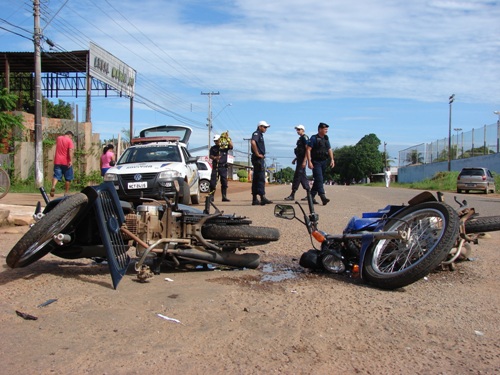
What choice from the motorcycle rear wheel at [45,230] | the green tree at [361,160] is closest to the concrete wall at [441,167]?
the green tree at [361,160]

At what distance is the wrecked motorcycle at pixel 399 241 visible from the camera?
13.1ft

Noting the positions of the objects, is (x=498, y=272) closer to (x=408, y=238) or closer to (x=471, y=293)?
(x=471, y=293)

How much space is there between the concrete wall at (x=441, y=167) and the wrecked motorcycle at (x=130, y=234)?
128ft

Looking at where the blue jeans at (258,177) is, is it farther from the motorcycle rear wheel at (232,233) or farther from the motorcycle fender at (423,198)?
the motorcycle fender at (423,198)

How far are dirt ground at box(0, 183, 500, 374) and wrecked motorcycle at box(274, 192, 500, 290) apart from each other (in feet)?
0.50

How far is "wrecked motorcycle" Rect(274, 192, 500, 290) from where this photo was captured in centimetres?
399

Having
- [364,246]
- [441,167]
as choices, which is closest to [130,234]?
[364,246]

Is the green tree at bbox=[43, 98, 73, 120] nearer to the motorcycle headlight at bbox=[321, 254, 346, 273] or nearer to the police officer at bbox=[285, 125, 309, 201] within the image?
the police officer at bbox=[285, 125, 309, 201]

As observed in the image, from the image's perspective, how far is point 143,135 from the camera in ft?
69.7

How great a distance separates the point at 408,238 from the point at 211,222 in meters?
1.82

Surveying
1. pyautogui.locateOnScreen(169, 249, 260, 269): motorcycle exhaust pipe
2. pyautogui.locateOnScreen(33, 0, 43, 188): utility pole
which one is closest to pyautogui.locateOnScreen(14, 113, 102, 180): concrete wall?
pyautogui.locateOnScreen(33, 0, 43, 188): utility pole

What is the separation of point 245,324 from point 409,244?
177 centimetres

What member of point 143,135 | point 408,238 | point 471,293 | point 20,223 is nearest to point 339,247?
point 408,238

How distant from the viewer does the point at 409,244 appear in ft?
14.2
